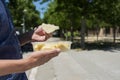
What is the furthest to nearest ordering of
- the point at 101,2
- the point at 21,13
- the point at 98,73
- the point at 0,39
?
the point at 21,13, the point at 101,2, the point at 98,73, the point at 0,39

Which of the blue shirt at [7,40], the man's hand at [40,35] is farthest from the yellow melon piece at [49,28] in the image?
the blue shirt at [7,40]

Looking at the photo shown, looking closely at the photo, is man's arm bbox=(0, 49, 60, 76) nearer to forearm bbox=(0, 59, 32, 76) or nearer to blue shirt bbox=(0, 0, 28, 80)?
forearm bbox=(0, 59, 32, 76)

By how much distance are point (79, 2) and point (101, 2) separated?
203cm

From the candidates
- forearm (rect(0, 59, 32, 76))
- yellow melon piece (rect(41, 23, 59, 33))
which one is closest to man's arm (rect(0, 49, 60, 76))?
forearm (rect(0, 59, 32, 76))

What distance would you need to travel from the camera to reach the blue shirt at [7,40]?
2613 mm

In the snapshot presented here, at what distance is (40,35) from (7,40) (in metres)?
0.46

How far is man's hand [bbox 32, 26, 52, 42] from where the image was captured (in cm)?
303

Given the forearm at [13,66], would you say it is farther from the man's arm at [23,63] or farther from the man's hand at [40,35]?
the man's hand at [40,35]

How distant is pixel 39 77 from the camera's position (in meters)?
16.1

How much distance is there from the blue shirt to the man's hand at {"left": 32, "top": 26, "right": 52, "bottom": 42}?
25cm

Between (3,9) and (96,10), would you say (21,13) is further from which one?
(3,9)

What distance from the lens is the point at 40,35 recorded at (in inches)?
121

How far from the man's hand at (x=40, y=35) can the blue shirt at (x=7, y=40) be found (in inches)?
10.0

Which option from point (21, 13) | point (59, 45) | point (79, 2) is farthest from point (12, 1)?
point (59, 45)
